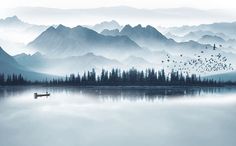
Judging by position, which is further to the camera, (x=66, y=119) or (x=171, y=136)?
(x=66, y=119)

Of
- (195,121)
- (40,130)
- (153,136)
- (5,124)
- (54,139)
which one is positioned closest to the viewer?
(54,139)

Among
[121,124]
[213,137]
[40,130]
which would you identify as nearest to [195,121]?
[121,124]

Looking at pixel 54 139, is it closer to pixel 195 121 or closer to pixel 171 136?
pixel 171 136

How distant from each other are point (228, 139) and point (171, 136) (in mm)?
11062

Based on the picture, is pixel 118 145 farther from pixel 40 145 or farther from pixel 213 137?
pixel 213 137

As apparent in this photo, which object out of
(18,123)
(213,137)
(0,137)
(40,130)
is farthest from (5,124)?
(213,137)

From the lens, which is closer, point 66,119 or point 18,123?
point 18,123

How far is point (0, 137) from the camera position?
88188mm

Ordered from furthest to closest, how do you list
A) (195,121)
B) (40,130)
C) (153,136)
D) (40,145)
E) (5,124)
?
1. (195,121)
2. (5,124)
3. (40,130)
4. (153,136)
5. (40,145)

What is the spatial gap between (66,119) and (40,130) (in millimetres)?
25476

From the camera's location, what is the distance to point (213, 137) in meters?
91.5

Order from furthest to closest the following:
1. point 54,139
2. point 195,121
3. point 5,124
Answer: point 195,121
point 5,124
point 54,139

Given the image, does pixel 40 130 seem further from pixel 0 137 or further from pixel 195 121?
pixel 195 121

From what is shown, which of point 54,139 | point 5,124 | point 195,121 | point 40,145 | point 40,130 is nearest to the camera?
point 40,145
